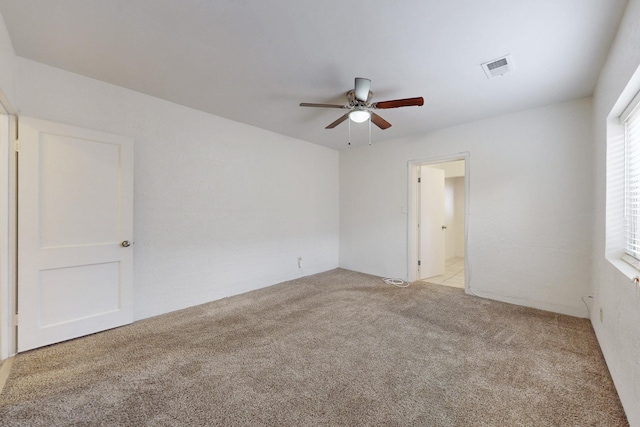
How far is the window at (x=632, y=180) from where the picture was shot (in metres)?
1.72

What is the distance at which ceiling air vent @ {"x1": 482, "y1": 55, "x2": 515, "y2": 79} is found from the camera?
2.13 metres

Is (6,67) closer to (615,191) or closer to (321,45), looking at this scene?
(321,45)

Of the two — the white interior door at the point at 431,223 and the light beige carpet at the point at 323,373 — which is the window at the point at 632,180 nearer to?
the light beige carpet at the point at 323,373

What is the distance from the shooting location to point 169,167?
3.02 meters

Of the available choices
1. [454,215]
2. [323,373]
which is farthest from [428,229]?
[323,373]

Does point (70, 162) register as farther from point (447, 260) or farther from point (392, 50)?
point (447, 260)

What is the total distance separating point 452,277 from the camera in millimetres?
4680

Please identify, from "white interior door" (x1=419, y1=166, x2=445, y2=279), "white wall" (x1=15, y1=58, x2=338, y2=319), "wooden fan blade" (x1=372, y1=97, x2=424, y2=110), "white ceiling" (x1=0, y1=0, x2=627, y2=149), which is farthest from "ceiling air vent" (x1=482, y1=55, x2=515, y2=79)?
"white wall" (x1=15, y1=58, x2=338, y2=319)

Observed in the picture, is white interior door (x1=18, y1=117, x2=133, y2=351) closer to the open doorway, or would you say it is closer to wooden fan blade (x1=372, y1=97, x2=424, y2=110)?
wooden fan blade (x1=372, y1=97, x2=424, y2=110)

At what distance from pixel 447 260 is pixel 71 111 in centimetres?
692

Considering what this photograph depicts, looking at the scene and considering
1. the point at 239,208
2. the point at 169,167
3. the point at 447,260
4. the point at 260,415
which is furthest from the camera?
the point at 447,260

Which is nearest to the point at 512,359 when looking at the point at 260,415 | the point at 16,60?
the point at 260,415

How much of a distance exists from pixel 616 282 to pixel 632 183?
0.71 m

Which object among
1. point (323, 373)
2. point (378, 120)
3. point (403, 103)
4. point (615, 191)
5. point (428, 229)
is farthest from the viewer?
point (428, 229)
